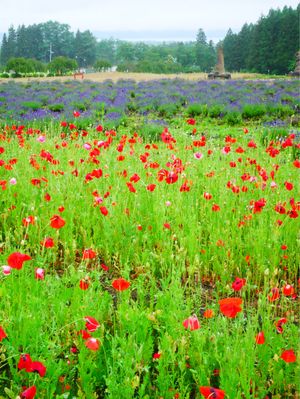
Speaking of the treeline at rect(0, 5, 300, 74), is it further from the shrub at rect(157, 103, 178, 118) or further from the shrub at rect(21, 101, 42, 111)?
the shrub at rect(21, 101, 42, 111)

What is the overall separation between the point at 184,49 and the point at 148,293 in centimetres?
10722

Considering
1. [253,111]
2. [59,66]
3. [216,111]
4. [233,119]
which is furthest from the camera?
[59,66]

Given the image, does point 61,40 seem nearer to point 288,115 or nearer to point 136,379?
point 288,115

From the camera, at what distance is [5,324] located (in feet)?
7.60

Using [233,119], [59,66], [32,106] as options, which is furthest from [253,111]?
[59,66]

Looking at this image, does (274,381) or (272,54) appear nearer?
(274,381)

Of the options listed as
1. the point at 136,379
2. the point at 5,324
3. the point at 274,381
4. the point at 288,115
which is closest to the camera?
the point at 136,379

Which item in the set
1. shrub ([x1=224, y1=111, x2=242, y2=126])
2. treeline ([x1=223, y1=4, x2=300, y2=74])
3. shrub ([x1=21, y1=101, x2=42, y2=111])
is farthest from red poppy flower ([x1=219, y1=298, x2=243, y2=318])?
treeline ([x1=223, y1=4, x2=300, y2=74])

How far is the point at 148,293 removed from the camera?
10.0ft

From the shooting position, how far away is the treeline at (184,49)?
205 feet

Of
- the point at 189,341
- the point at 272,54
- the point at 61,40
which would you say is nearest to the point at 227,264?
the point at 189,341

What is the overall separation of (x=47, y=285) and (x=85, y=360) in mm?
660

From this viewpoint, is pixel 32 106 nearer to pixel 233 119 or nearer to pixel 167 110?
pixel 167 110

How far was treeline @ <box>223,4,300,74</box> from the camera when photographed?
202 feet
